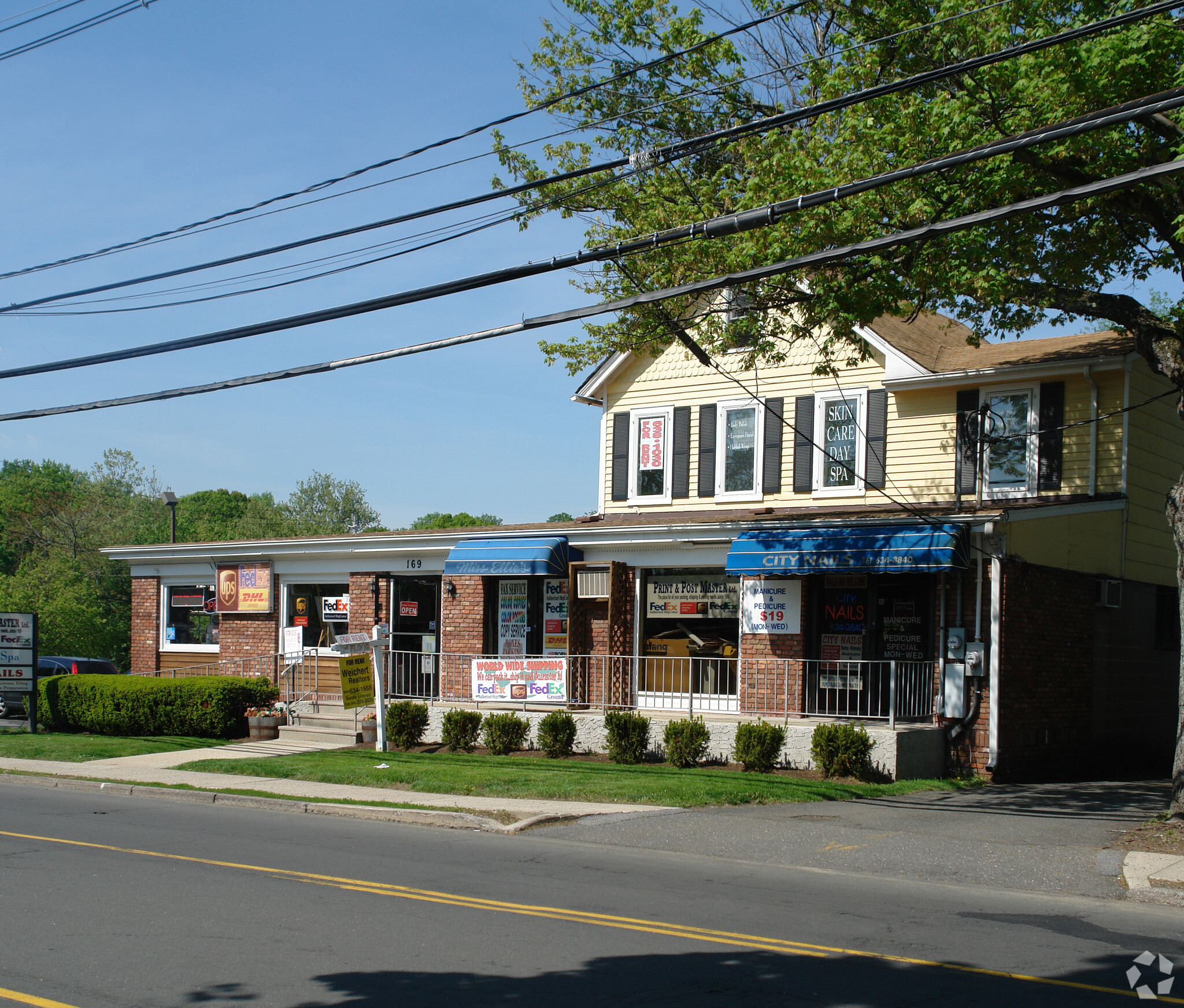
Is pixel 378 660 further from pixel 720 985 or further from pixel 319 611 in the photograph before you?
pixel 720 985

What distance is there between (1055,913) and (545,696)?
1171cm

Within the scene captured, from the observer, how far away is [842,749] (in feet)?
50.2

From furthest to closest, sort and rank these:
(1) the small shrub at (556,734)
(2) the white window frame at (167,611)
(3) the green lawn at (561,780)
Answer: (2) the white window frame at (167,611) → (1) the small shrub at (556,734) → (3) the green lawn at (561,780)

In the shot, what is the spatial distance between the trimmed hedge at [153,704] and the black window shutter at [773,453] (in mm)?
10572

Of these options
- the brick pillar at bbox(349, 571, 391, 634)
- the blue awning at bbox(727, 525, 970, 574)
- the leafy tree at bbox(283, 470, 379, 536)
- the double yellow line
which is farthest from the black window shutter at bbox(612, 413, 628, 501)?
the leafy tree at bbox(283, 470, 379, 536)

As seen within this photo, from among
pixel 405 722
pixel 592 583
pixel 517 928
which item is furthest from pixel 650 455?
pixel 517 928

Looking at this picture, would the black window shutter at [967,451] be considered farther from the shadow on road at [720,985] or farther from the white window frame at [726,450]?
the shadow on road at [720,985]

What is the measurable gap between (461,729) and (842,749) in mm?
6770

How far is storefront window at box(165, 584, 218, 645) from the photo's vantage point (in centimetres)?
2488

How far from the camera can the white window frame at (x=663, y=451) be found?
22.5 metres

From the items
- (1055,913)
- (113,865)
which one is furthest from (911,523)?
(113,865)

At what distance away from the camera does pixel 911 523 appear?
53.0 ft

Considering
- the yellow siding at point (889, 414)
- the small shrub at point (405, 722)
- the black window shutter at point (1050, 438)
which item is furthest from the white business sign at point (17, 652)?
the black window shutter at point (1050, 438)

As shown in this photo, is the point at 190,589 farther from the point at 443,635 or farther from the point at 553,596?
the point at 553,596
